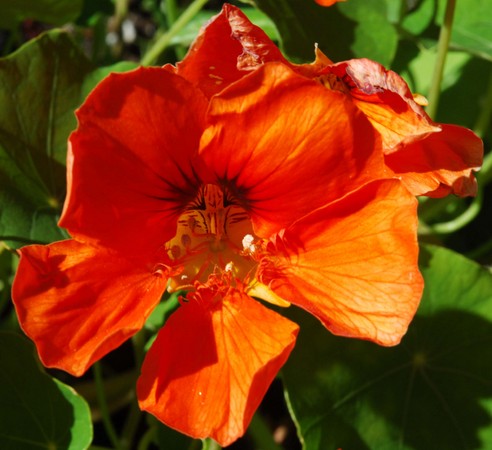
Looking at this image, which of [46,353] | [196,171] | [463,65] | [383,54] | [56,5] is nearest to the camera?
[46,353]

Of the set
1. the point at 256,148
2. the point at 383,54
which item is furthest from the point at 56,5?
the point at 256,148

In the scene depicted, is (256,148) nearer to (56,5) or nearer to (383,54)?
(383,54)

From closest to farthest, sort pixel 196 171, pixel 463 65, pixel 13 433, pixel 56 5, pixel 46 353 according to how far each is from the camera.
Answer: pixel 46 353, pixel 196 171, pixel 13 433, pixel 56 5, pixel 463 65

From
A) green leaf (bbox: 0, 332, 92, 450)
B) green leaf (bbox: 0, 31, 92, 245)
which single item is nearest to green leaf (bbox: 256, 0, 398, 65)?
green leaf (bbox: 0, 31, 92, 245)

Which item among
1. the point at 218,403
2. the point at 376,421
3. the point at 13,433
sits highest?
the point at 218,403

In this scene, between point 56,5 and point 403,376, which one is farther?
point 56,5

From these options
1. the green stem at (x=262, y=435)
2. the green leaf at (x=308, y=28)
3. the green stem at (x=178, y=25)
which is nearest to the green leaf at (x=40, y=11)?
the green stem at (x=178, y=25)

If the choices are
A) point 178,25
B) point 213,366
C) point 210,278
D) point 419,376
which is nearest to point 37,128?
point 178,25

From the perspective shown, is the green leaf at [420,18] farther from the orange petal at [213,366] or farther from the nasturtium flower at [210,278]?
the orange petal at [213,366]
